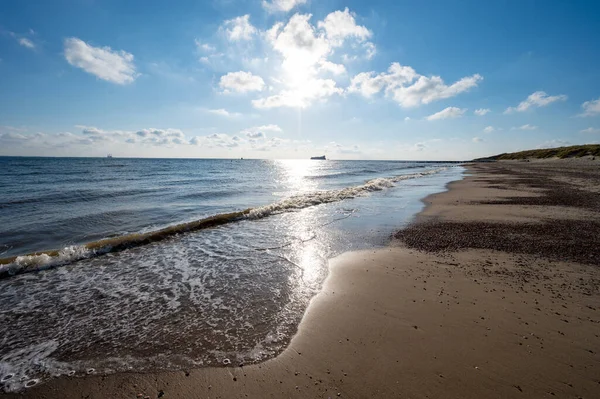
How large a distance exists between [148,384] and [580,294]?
9.43m

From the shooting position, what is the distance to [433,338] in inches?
200

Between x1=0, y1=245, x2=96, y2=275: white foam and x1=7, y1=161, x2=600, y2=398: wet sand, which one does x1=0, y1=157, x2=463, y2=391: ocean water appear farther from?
x1=7, y1=161, x2=600, y2=398: wet sand

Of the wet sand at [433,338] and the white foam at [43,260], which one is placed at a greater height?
the wet sand at [433,338]

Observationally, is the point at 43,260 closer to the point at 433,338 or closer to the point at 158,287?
the point at 158,287

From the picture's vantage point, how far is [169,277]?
8.45 metres

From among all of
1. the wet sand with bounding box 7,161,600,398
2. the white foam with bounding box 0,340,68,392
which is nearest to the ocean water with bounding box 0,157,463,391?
the white foam with bounding box 0,340,68,392

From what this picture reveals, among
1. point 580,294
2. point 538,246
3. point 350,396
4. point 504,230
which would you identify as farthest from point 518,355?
point 504,230

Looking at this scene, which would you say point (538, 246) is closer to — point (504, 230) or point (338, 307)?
point (504, 230)

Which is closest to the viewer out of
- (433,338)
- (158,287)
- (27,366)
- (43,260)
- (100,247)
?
(27,366)

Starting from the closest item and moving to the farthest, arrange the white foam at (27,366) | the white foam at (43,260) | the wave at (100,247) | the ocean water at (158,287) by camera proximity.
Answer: the white foam at (27,366)
the ocean water at (158,287)
the white foam at (43,260)
the wave at (100,247)

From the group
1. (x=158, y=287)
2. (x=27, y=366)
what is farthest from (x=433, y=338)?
(x=27, y=366)

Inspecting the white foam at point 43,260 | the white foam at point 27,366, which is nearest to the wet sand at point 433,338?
the white foam at point 27,366

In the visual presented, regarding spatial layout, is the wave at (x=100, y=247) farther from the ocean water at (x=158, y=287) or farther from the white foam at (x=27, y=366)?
the white foam at (x=27, y=366)

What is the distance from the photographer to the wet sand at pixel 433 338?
405cm
